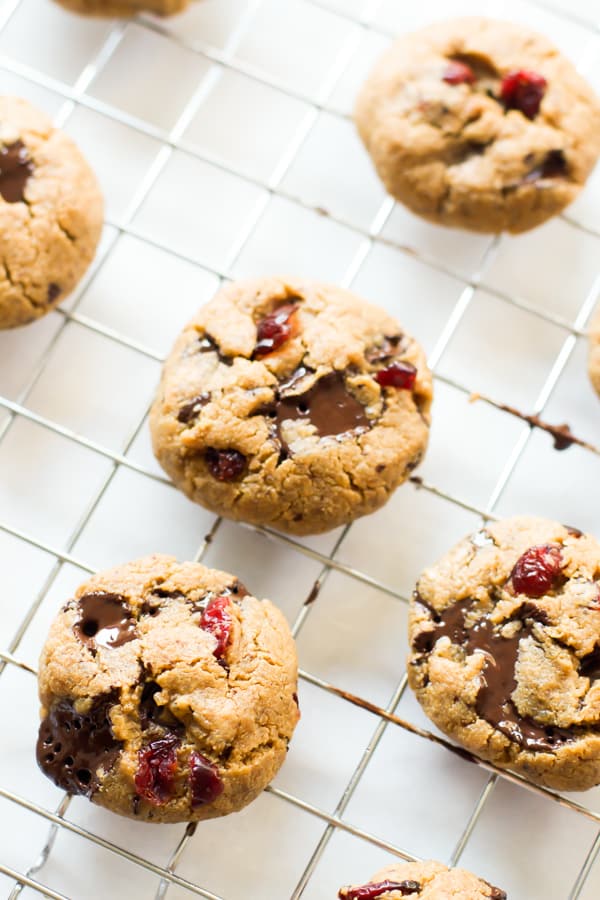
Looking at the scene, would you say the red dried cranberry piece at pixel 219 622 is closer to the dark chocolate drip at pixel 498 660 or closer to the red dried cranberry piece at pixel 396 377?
the dark chocolate drip at pixel 498 660

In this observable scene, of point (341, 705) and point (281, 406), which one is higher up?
point (281, 406)

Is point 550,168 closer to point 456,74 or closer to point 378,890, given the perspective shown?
point 456,74

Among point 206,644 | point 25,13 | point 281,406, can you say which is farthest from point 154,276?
point 206,644

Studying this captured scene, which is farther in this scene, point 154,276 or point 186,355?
point 154,276

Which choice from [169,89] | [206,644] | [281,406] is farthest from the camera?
[169,89]

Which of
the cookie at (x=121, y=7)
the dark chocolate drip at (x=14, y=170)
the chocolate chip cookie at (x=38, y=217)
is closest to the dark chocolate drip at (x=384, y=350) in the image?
the chocolate chip cookie at (x=38, y=217)

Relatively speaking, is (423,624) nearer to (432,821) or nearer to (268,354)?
(432,821)

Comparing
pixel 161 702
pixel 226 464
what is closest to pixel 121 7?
pixel 226 464

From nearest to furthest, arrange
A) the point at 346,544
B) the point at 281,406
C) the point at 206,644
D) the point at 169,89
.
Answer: the point at 206,644, the point at 281,406, the point at 346,544, the point at 169,89
